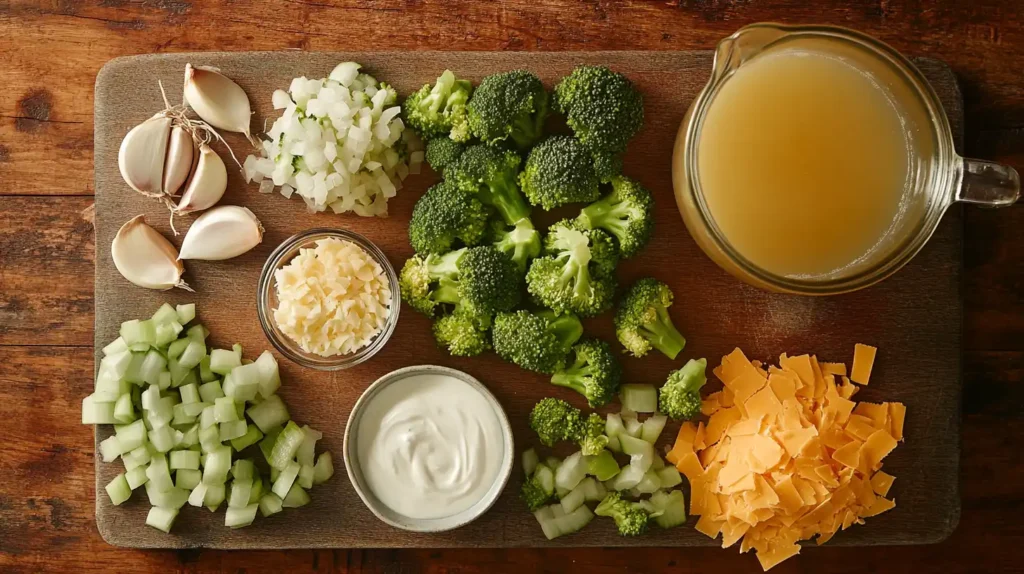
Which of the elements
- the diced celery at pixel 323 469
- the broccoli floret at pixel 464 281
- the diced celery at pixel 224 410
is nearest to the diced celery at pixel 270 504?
the diced celery at pixel 323 469

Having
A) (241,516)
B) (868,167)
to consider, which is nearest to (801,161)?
(868,167)

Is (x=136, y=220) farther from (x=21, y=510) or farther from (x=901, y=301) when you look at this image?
(x=901, y=301)

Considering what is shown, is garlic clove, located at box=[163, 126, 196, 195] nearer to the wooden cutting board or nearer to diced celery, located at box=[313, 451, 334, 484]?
the wooden cutting board

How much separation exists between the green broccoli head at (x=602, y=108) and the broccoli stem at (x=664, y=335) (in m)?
0.45

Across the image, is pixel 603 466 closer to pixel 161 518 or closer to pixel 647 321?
pixel 647 321

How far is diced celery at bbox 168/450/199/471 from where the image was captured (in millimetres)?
2137

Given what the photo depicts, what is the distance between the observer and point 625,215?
2.04 m

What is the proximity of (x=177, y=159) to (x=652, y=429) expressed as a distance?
1.45m

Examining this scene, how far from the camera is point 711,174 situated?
5.99ft

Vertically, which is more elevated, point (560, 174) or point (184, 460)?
point (560, 174)

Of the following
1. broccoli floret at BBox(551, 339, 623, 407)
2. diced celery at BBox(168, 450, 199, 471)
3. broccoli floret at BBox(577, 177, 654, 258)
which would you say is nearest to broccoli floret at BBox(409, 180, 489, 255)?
broccoli floret at BBox(577, 177, 654, 258)

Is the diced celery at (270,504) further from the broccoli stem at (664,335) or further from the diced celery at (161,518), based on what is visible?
the broccoli stem at (664,335)

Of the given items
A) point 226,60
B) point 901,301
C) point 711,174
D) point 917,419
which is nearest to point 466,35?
point 226,60

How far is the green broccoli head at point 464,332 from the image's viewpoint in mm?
2061
